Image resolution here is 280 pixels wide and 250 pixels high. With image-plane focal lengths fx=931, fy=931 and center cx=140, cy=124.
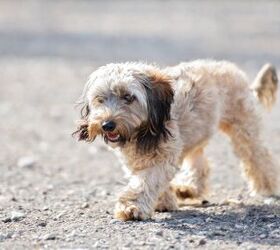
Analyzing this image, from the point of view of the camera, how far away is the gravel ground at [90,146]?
7.48 meters

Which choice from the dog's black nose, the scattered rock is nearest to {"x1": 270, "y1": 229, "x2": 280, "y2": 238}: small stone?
the scattered rock

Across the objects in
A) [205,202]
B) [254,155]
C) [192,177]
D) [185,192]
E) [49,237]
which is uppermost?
[254,155]

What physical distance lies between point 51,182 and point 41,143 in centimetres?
250

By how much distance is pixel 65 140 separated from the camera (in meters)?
13.4

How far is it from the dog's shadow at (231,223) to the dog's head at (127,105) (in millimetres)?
741

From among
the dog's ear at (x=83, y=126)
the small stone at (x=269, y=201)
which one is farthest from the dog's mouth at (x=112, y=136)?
the small stone at (x=269, y=201)

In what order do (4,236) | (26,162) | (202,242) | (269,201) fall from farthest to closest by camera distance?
(26,162) < (269,201) < (4,236) < (202,242)

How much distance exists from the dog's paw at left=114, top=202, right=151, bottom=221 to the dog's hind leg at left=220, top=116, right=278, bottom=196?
1945mm

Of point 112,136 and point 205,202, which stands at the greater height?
point 112,136

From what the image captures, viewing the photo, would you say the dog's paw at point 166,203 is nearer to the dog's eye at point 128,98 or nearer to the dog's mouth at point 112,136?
the dog's mouth at point 112,136

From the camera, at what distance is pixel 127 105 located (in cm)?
788

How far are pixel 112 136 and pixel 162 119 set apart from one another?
0.50 m

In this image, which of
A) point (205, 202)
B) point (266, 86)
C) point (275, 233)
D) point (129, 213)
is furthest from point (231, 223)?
point (266, 86)

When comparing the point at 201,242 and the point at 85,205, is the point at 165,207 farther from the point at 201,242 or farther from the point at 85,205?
the point at 201,242
